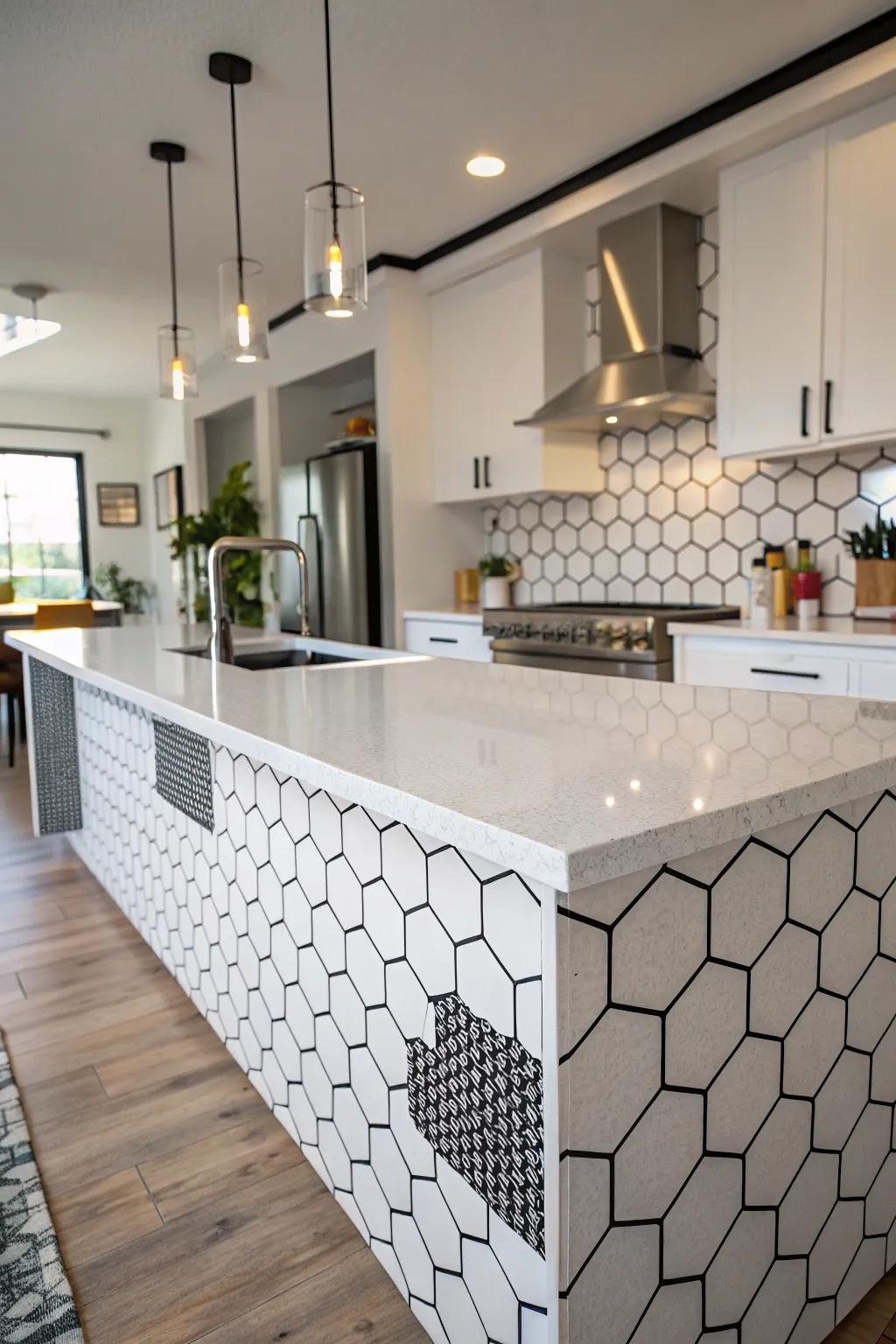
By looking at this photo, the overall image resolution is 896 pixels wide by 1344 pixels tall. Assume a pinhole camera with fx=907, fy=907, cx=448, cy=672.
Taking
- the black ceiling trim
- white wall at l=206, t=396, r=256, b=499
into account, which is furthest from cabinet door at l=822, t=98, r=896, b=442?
white wall at l=206, t=396, r=256, b=499

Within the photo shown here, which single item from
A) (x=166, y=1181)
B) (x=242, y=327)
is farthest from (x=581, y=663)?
(x=166, y=1181)

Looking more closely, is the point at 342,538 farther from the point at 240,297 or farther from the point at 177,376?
the point at 240,297

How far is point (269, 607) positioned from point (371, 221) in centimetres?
278

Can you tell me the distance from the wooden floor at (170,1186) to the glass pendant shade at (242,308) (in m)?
1.74

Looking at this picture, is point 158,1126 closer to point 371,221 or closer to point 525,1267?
point 525,1267

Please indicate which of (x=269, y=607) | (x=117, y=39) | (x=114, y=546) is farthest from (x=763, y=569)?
(x=114, y=546)

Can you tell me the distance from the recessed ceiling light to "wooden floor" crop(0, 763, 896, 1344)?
2.89 meters

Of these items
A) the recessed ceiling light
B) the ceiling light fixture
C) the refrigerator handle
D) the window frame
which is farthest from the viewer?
the window frame

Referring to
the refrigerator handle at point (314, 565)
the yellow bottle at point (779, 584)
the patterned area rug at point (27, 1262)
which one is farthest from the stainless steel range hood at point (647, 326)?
the patterned area rug at point (27, 1262)

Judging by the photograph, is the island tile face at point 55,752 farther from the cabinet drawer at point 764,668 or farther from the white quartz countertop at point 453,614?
the cabinet drawer at point 764,668

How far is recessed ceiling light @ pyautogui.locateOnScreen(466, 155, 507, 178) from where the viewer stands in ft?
10.7

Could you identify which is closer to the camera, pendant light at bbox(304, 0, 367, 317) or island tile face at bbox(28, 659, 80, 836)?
pendant light at bbox(304, 0, 367, 317)

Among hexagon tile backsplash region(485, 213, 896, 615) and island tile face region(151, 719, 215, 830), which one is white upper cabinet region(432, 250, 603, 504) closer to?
hexagon tile backsplash region(485, 213, 896, 615)

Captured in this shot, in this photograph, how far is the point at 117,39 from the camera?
2473 mm
